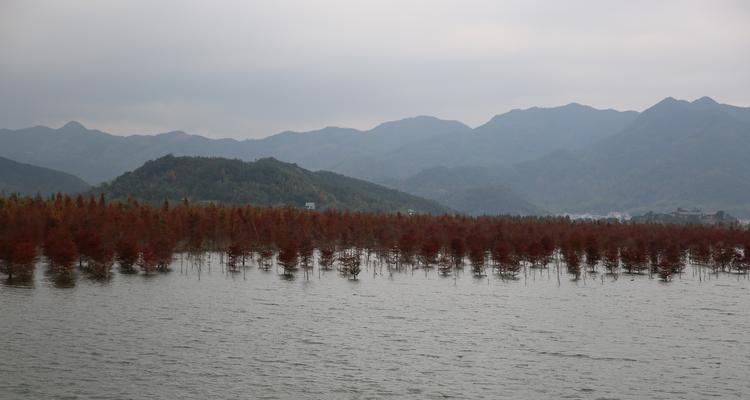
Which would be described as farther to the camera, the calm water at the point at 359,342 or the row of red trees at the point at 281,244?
the row of red trees at the point at 281,244

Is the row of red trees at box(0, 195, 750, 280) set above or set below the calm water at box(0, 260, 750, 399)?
above

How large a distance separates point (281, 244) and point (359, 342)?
91.1 meters

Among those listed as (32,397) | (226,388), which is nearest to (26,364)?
(32,397)

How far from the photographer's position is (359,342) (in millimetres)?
63656

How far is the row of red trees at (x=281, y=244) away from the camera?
380ft

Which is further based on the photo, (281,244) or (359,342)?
(281,244)

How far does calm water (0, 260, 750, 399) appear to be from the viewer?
157 feet

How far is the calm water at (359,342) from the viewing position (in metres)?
47.8

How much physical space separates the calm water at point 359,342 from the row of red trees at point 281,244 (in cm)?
1007

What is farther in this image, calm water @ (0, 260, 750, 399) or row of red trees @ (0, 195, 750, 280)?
row of red trees @ (0, 195, 750, 280)

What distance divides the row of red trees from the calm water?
10068 mm

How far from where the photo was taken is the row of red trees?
115688 millimetres

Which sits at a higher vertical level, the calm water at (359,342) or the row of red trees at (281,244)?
the row of red trees at (281,244)

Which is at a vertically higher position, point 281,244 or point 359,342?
point 281,244
